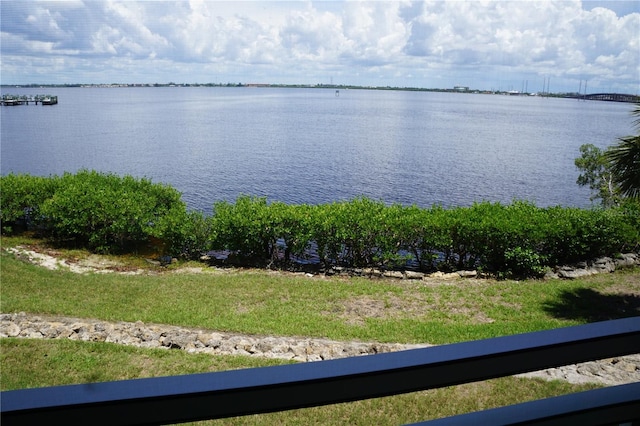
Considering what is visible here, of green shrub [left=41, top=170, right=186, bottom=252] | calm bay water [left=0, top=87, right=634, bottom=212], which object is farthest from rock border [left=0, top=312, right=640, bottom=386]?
calm bay water [left=0, top=87, right=634, bottom=212]

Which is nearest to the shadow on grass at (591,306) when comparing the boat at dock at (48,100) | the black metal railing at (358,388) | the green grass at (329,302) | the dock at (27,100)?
the green grass at (329,302)

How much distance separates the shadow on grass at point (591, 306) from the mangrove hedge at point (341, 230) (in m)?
1.65

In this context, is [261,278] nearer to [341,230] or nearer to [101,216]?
[341,230]

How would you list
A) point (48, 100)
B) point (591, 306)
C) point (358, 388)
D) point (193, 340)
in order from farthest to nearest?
point (48, 100) → point (591, 306) → point (193, 340) → point (358, 388)

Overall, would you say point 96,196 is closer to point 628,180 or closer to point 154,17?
point 154,17

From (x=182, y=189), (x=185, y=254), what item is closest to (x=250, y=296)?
(x=185, y=254)

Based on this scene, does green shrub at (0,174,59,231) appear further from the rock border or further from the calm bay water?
the rock border

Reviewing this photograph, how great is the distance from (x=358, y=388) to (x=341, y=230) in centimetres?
1124

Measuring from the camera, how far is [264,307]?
28.9ft

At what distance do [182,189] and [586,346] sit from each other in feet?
83.6

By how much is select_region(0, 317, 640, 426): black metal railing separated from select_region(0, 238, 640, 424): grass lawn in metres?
5.17

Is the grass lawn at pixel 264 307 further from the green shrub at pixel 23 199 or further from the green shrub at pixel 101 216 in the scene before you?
the green shrub at pixel 23 199

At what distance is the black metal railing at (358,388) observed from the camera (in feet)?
2.60

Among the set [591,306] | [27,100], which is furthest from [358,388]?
[27,100]
